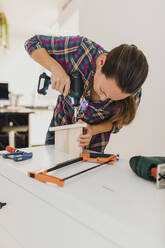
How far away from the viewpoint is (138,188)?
421 mm

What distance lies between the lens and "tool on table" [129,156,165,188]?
42cm

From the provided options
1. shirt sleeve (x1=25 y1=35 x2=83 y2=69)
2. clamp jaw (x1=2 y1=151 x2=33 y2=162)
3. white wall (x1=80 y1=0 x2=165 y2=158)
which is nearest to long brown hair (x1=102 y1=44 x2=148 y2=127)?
shirt sleeve (x1=25 y1=35 x2=83 y2=69)

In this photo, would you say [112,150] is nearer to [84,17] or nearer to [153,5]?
[153,5]

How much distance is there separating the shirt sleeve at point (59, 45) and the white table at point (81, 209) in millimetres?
483

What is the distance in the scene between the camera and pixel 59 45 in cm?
84

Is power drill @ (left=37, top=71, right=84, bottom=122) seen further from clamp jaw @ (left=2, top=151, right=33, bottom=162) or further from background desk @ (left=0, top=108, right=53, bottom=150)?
background desk @ (left=0, top=108, right=53, bottom=150)

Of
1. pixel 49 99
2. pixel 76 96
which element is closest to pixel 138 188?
pixel 76 96

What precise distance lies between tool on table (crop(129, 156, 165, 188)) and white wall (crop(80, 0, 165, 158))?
25.7 inches

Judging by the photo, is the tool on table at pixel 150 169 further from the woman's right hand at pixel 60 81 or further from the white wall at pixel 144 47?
the white wall at pixel 144 47

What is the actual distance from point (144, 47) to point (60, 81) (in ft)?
2.12

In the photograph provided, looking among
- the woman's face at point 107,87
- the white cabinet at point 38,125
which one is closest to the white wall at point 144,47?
the woman's face at point 107,87

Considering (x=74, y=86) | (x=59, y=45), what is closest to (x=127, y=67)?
(x=74, y=86)

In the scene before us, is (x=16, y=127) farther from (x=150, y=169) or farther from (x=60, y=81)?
(x=150, y=169)

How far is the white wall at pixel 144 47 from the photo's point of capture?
1.06m
